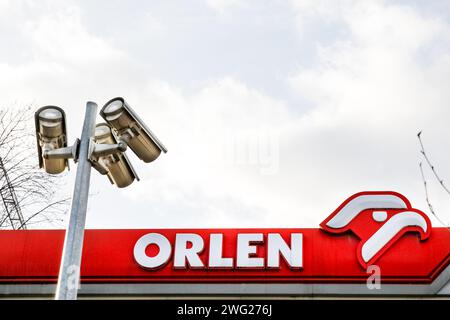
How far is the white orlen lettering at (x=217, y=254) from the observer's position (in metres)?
14.1

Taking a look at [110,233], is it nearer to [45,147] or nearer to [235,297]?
[235,297]

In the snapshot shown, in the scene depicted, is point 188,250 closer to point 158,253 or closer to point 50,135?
point 158,253

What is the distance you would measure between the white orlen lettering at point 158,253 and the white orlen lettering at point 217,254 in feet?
2.73

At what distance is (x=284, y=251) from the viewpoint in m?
14.2

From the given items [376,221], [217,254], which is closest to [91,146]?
[217,254]

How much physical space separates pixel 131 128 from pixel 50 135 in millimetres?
858

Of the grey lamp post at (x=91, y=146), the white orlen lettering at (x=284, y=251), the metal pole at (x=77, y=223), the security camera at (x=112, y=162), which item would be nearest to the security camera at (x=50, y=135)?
the grey lamp post at (x=91, y=146)

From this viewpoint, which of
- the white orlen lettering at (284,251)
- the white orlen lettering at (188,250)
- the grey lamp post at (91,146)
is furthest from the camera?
the white orlen lettering at (188,250)

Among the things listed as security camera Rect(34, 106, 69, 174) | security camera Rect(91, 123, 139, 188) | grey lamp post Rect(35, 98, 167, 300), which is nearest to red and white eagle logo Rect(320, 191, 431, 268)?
security camera Rect(91, 123, 139, 188)

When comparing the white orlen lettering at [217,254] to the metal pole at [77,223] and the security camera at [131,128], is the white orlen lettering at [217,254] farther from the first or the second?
the metal pole at [77,223]

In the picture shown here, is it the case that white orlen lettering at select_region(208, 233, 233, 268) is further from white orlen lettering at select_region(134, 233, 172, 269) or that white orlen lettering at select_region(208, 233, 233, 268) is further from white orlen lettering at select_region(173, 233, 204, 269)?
white orlen lettering at select_region(134, 233, 172, 269)

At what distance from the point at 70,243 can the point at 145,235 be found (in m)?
7.50

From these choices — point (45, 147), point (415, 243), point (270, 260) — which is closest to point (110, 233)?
point (270, 260)

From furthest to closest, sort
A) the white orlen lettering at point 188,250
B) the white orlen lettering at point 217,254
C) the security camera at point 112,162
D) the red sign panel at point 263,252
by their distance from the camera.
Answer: the white orlen lettering at point 188,250, the white orlen lettering at point 217,254, the red sign panel at point 263,252, the security camera at point 112,162
